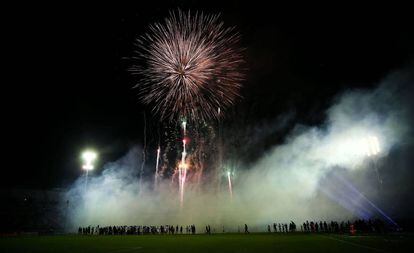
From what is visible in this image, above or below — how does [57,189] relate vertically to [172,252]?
above

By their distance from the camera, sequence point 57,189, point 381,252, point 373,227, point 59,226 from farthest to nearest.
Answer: point 57,189
point 59,226
point 373,227
point 381,252

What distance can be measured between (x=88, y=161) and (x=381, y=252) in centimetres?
3077

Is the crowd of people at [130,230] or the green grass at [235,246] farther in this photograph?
the crowd of people at [130,230]

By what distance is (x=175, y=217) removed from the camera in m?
53.2

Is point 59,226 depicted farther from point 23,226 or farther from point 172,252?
point 172,252

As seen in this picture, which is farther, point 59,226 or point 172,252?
point 59,226

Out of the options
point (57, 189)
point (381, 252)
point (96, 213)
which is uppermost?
point (57, 189)

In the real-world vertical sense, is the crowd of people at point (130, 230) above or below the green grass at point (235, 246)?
above

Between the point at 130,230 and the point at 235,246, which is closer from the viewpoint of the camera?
the point at 235,246

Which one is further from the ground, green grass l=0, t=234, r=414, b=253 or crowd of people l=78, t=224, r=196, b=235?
crowd of people l=78, t=224, r=196, b=235

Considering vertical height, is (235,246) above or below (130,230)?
below

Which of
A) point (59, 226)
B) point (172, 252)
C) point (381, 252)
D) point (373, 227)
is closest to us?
point (381, 252)

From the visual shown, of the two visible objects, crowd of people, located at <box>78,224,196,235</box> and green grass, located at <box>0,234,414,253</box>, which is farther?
crowd of people, located at <box>78,224,196,235</box>

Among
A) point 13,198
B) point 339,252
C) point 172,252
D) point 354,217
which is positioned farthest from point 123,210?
point 339,252
